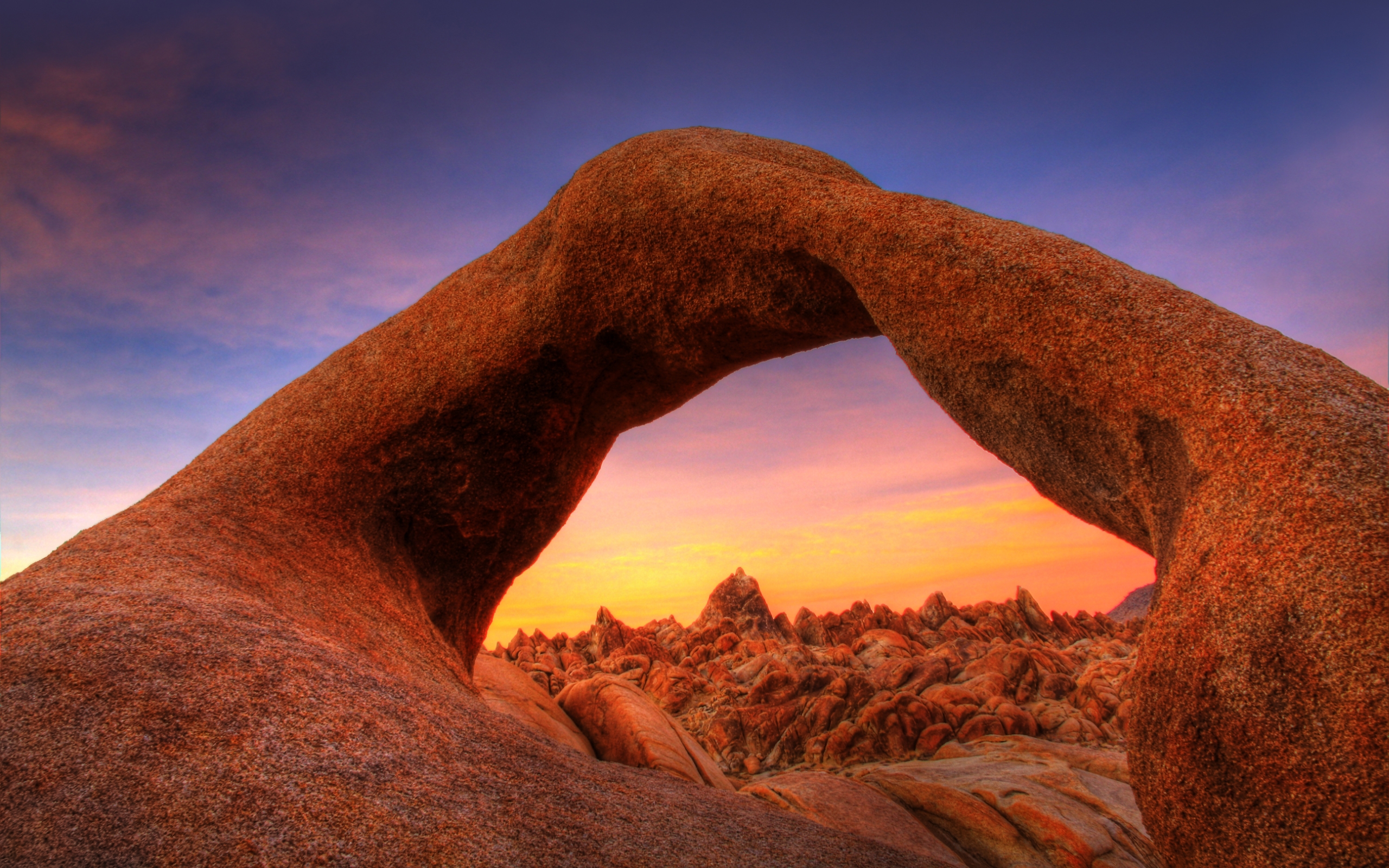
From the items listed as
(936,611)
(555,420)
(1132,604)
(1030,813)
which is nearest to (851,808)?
(1030,813)

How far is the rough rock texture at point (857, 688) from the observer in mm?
13070

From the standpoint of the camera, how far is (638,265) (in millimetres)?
7633

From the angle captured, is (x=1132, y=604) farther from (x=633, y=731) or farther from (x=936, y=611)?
(x=633, y=731)

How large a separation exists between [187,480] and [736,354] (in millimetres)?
5757

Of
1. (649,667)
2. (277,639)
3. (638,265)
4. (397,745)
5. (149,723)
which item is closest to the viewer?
(149,723)

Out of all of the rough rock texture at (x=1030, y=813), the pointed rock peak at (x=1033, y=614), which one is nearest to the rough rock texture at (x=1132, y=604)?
the pointed rock peak at (x=1033, y=614)

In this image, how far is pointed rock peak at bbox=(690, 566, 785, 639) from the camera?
27.3 meters

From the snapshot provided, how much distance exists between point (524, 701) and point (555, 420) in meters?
5.14

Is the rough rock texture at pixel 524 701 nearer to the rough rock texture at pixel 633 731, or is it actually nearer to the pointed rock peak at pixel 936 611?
the rough rock texture at pixel 633 731

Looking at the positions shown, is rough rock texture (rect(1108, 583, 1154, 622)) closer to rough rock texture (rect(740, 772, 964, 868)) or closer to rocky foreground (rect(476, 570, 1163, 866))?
rocky foreground (rect(476, 570, 1163, 866))

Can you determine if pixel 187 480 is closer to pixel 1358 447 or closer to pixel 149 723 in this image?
pixel 149 723

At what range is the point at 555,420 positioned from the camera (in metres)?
8.77

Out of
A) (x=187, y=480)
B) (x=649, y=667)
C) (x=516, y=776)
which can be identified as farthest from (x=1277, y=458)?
(x=649, y=667)

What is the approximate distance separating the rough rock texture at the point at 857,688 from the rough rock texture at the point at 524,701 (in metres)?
0.39
